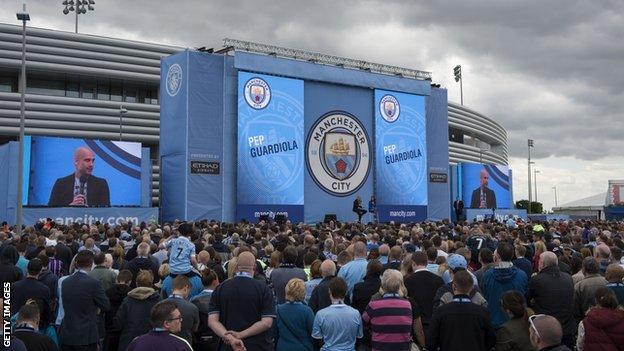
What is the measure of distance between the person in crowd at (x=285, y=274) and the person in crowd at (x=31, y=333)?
2804mm

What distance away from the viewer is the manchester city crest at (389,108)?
1389 inches

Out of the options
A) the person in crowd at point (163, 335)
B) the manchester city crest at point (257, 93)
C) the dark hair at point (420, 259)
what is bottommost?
the person in crowd at point (163, 335)

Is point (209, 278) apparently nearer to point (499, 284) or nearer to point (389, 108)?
point (499, 284)

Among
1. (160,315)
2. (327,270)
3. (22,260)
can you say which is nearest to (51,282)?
(22,260)

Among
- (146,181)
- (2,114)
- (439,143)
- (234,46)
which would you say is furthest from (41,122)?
(439,143)

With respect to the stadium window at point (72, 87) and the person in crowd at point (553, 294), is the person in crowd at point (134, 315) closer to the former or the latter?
the person in crowd at point (553, 294)

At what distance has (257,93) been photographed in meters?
29.7

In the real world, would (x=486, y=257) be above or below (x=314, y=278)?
above

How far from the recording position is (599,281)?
7074 millimetres

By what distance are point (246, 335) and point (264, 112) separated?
81.8ft

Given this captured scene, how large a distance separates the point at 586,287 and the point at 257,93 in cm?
2399

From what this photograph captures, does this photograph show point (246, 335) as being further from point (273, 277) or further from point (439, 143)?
point (439, 143)

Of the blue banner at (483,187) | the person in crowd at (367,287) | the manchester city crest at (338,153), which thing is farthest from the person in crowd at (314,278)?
the blue banner at (483,187)

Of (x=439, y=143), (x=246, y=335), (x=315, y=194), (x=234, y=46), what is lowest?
(x=246, y=335)
